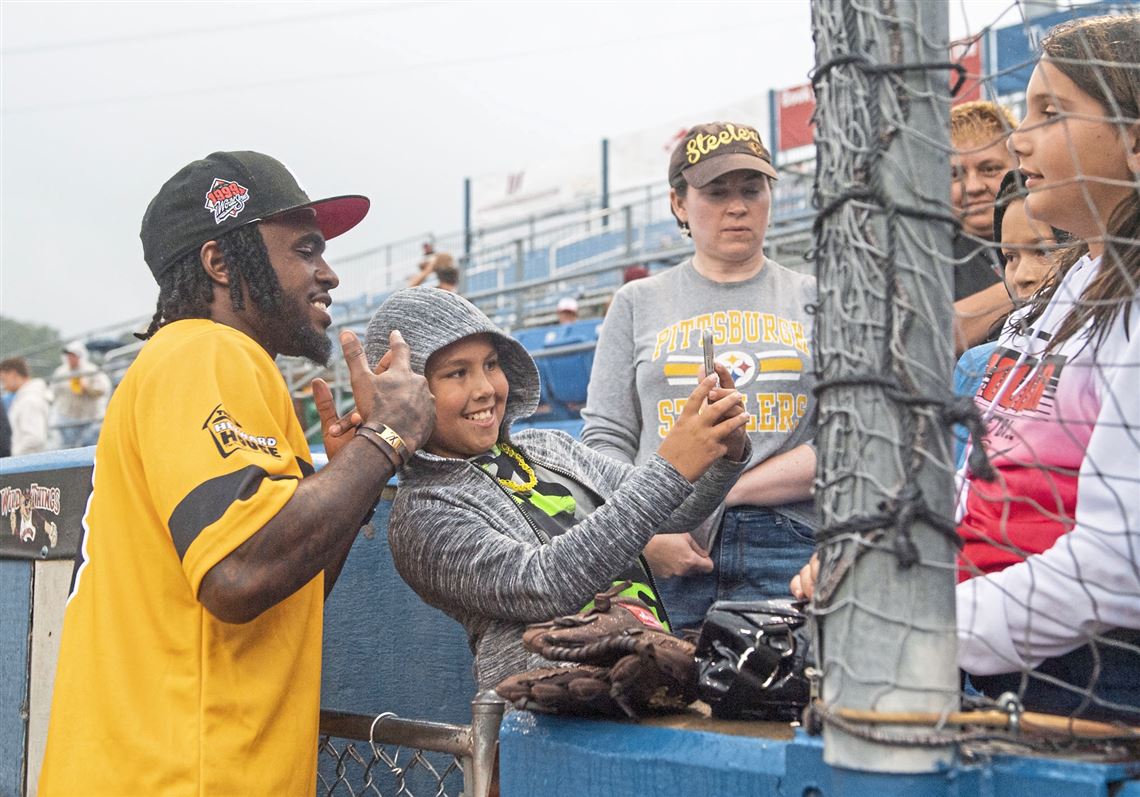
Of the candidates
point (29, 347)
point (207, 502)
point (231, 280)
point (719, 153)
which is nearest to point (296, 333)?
point (231, 280)

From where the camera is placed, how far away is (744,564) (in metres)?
3.23

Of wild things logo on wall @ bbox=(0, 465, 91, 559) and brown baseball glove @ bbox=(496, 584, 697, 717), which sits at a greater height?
wild things logo on wall @ bbox=(0, 465, 91, 559)

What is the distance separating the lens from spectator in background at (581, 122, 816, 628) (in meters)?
3.22

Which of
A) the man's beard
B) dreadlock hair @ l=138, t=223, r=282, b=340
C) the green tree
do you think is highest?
the green tree

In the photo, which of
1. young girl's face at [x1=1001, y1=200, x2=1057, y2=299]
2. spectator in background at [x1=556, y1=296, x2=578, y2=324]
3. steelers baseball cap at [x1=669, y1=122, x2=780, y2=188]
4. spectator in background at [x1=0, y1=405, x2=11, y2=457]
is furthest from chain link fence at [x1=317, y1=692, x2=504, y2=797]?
spectator in background at [x1=556, y1=296, x2=578, y2=324]

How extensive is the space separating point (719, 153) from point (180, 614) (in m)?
2.05

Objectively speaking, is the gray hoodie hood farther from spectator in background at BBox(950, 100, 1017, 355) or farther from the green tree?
the green tree

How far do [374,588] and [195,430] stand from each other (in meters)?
1.37

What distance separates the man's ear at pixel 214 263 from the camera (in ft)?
8.55

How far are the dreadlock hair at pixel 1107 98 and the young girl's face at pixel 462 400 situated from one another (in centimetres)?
133

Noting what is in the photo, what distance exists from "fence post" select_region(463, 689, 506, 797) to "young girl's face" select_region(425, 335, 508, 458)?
2.33 ft

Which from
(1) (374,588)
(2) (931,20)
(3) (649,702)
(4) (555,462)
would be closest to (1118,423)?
(2) (931,20)

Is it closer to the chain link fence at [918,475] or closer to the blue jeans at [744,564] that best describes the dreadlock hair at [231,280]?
the blue jeans at [744,564]

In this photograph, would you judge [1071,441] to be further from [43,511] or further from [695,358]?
[43,511]
